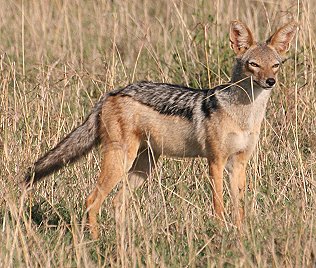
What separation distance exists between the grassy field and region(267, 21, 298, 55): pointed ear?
0.80 metres

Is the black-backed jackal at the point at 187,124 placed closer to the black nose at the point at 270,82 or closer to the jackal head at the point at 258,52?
the jackal head at the point at 258,52

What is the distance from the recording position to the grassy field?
17.3 feet

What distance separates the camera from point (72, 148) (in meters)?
6.81

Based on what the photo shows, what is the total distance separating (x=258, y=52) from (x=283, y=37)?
12.5 inches

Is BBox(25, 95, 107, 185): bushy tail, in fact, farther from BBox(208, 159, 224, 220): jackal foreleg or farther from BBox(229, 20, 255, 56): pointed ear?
BBox(229, 20, 255, 56): pointed ear

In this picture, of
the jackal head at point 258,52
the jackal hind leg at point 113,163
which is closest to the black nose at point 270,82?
the jackal head at point 258,52

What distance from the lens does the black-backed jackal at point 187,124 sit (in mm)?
6648

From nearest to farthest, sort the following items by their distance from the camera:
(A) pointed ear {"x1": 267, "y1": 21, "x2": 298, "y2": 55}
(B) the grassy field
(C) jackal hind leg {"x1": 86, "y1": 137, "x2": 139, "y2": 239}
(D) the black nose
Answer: (B) the grassy field, (D) the black nose, (C) jackal hind leg {"x1": 86, "y1": 137, "x2": 139, "y2": 239}, (A) pointed ear {"x1": 267, "y1": 21, "x2": 298, "y2": 55}

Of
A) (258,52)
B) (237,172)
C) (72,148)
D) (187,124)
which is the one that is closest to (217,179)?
(237,172)

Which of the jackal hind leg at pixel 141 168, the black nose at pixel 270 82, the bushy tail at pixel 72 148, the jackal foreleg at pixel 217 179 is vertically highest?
the black nose at pixel 270 82

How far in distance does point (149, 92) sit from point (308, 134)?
1.76m

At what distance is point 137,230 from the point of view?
566 centimetres

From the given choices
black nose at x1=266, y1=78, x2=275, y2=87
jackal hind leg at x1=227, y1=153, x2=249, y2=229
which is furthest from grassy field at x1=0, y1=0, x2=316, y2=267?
black nose at x1=266, y1=78, x2=275, y2=87

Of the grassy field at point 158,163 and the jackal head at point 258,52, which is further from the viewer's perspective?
the jackal head at point 258,52
